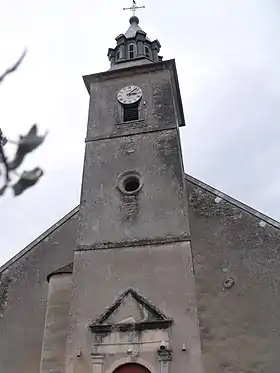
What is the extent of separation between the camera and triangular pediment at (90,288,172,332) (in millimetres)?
10352

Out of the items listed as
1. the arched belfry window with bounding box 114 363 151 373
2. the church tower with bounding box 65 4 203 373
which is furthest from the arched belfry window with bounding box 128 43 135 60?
the arched belfry window with bounding box 114 363 151 373

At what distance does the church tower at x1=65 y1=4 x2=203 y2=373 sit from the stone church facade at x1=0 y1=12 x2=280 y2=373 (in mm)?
28

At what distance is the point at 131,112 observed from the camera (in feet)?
47.4

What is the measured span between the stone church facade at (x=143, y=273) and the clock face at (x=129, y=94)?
5cm

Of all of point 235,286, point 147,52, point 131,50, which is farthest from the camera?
point 147,52

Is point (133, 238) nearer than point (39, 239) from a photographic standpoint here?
Yes

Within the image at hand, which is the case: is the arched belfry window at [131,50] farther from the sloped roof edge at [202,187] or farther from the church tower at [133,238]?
the sloped roof edge at [202,187]

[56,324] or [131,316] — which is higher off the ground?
[56,324]

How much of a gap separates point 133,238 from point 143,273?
1.02 m

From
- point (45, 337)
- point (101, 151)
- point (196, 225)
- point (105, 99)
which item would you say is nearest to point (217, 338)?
point (196, 225)

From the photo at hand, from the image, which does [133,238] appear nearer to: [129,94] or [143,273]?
[143,273]

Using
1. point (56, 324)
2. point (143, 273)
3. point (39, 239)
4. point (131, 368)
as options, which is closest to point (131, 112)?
point (39, 239)

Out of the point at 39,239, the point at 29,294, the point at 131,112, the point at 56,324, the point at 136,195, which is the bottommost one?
the point at 56,324

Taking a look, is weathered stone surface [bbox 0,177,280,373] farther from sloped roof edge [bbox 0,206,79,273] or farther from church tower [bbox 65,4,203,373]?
church tower [bbox 65,4,203,373]
